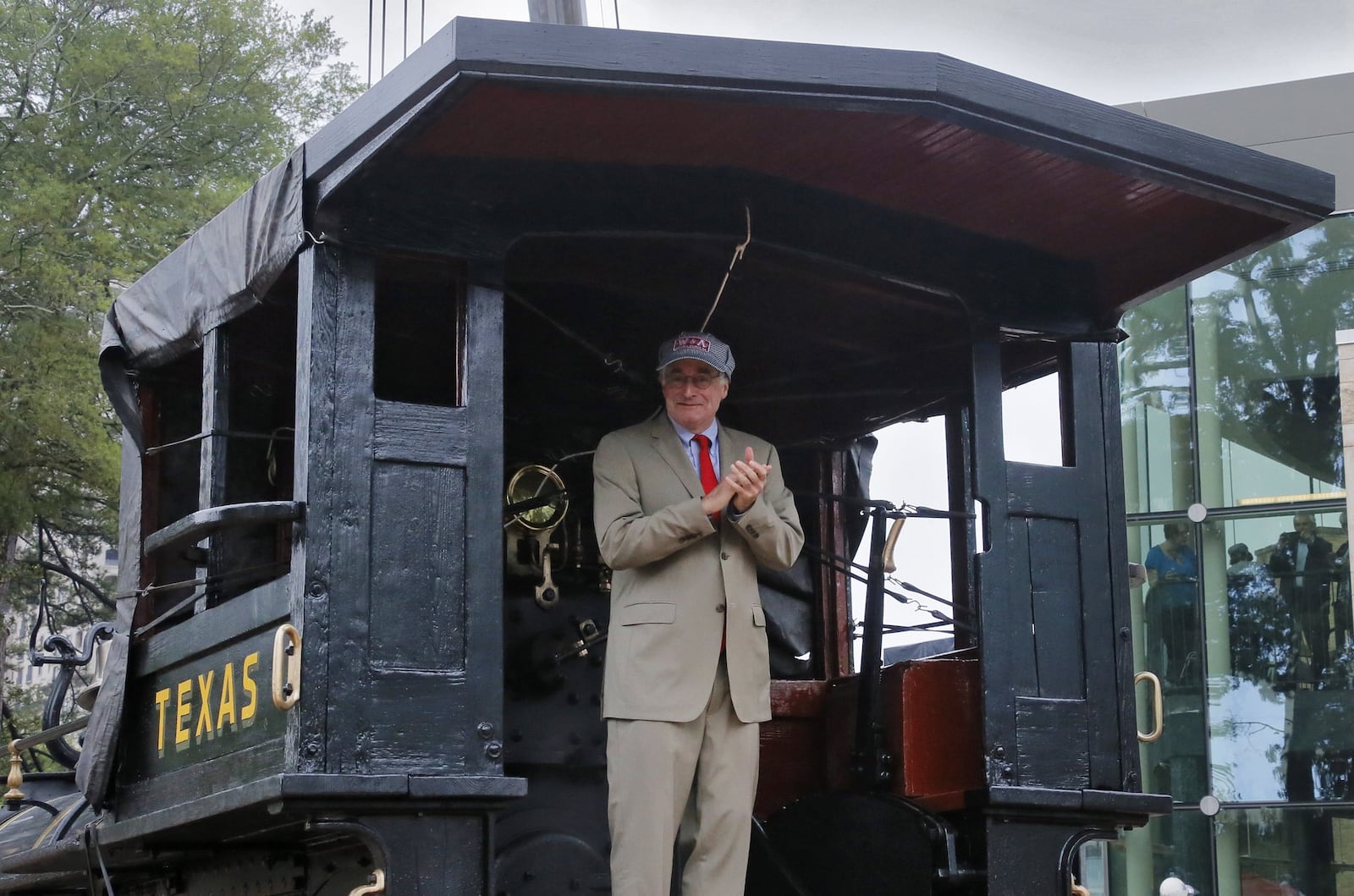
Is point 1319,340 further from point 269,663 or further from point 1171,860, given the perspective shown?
point 269,663

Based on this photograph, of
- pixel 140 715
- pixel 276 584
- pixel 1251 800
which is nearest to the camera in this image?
pixel 276 584

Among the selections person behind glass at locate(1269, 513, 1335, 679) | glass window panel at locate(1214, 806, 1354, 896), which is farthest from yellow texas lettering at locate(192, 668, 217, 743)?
person behind glass at locate(1269, 513, 1335, 679)

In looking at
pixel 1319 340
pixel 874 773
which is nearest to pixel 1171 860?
pixel 1319 340

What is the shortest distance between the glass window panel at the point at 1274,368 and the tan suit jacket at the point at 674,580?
36.7ft

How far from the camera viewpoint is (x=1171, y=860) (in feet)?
48.6

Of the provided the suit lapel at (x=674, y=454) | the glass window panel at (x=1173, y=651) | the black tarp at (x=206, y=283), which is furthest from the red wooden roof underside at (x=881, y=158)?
the glass window panel at (x=1173, y=651)

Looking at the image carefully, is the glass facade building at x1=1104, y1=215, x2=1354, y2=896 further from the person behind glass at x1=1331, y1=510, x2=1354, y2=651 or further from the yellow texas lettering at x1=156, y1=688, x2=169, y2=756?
the yellow texas lettering at x1=156, y1=688, x2=169, y2=756

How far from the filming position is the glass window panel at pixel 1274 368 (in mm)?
15125

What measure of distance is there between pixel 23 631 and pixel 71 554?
1183 cm

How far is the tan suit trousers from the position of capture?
4719mm

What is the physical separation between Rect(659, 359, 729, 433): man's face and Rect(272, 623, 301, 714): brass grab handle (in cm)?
148

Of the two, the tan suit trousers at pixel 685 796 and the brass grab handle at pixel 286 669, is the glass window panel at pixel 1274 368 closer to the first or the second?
the tan suit trousers at pixel 685 796

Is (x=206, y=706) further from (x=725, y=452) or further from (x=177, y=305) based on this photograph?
(x=725, y=452)

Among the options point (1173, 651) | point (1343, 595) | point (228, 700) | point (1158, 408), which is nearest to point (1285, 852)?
point (1173, 651)
